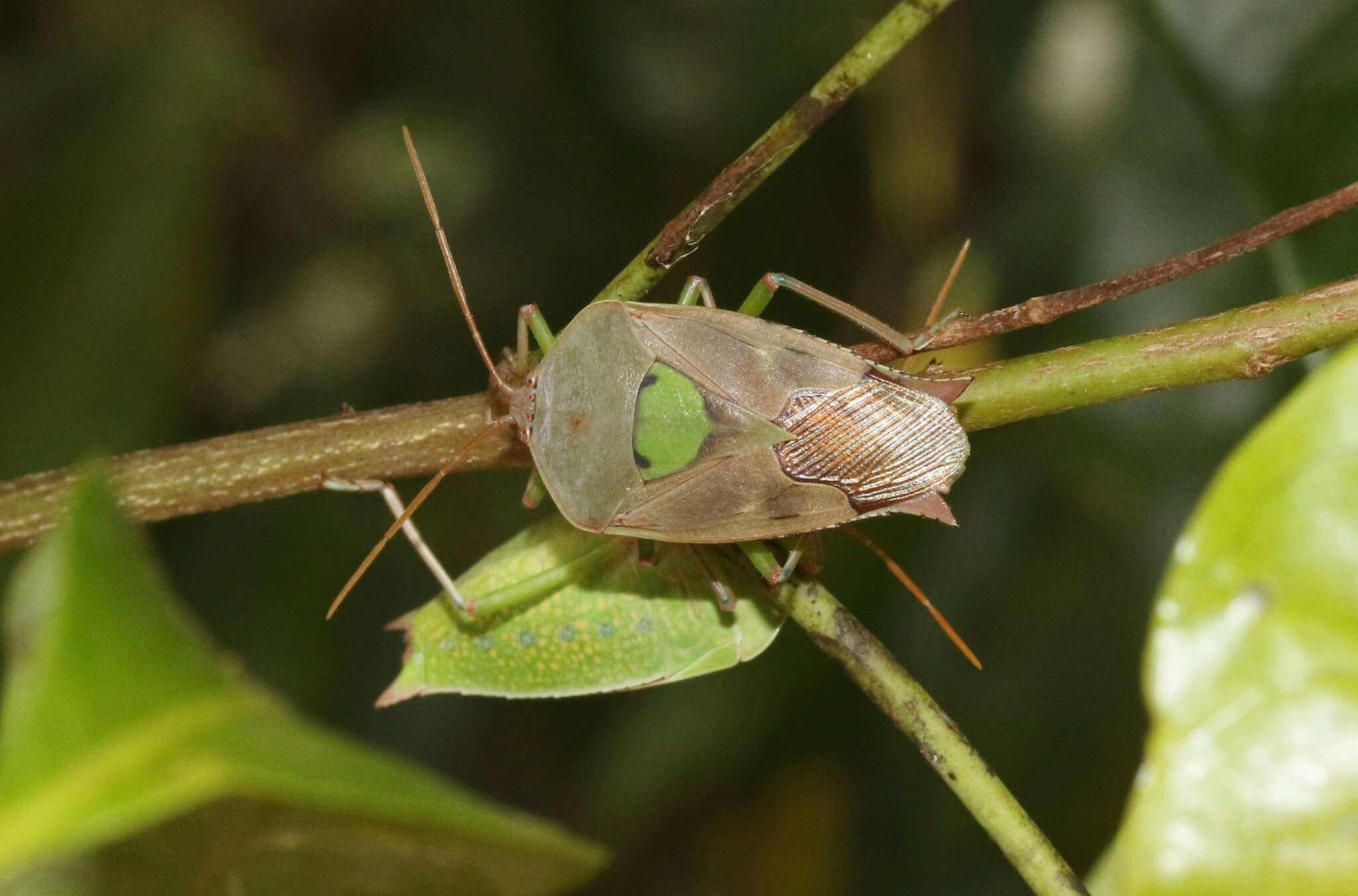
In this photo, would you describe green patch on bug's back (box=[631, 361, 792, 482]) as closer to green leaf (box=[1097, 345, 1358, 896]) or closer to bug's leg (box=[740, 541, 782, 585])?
bug's leg (box=[740, 541, 782, 585])

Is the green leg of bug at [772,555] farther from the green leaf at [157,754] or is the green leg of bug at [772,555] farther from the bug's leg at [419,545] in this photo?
the green leaf at [157,754]

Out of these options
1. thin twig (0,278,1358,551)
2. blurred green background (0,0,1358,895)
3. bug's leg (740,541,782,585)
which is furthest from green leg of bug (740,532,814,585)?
Result: blurred green background (0,0,1358,895)

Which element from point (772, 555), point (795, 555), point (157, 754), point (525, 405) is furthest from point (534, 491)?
point (157, 754)

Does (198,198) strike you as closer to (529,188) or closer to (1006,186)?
(529,188)

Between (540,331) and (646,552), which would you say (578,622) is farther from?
(540,331)

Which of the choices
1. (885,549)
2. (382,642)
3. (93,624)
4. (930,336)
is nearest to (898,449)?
(930,336)

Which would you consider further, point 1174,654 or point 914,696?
point 914,696

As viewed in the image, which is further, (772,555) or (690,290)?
(690,290)
